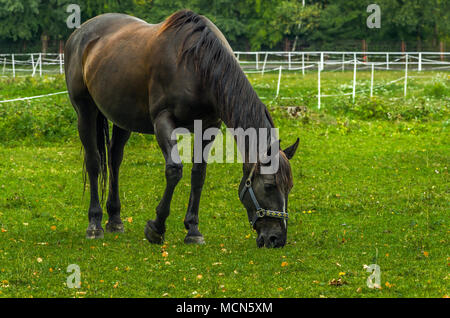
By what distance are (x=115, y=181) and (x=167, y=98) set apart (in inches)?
70.5

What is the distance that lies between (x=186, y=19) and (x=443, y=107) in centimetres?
1249

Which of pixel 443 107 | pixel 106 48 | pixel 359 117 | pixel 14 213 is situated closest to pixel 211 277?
pixel 106 48

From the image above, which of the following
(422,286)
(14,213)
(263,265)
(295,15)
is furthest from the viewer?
(295,15)

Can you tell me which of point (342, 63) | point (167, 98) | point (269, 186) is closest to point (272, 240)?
point (269, 186)

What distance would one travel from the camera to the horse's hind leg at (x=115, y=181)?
301 inches

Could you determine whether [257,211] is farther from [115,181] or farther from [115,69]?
[115,181]

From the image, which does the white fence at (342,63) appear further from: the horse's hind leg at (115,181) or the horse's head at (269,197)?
the horse's head at (269,197)

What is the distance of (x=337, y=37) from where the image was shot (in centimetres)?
4619

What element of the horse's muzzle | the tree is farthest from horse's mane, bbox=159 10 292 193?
the tree

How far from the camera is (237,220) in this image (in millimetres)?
8070

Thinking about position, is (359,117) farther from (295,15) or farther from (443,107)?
(295,15)

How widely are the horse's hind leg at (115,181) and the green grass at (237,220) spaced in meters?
0.20

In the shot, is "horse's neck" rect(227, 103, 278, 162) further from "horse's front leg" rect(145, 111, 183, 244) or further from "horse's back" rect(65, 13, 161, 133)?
"horse's back" rect(65, 13, 161, 133)

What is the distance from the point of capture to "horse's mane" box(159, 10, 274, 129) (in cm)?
588
